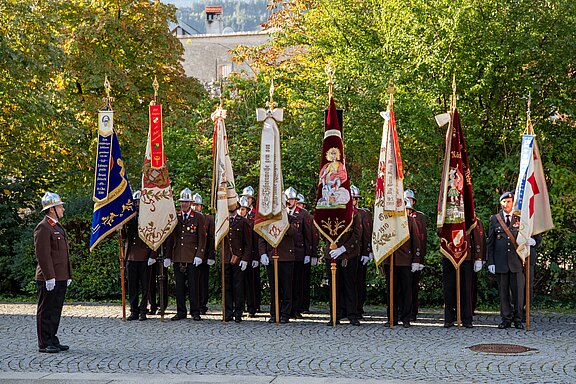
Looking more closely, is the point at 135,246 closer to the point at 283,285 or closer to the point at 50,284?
the point at 283,285

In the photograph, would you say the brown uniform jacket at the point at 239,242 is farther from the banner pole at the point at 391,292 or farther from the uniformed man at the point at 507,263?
the uniformed man at the point at 507,263

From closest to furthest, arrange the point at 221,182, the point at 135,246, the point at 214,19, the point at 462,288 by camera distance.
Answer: the point at 462,288
the point at 221,182
the point at 135,246
the point at 214,19

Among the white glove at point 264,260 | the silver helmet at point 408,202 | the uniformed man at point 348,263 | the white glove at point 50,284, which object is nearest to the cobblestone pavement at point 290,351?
the uniformed man at point 348,263

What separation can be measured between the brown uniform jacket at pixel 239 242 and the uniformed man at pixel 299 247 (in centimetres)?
77

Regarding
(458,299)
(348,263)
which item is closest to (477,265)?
(458,299)

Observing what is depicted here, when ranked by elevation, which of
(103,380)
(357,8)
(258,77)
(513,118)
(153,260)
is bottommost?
(103,380)

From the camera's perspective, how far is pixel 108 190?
1462 cm

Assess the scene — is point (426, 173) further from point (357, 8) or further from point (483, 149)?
point (357, 8)

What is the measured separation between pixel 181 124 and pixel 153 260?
342 inches

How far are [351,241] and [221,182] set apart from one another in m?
2.32

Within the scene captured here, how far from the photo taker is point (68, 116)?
22.9m

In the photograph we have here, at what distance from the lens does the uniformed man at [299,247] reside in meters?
14.8

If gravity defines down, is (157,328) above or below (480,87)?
below

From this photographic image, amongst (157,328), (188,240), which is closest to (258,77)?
(188,240)
